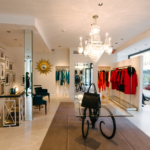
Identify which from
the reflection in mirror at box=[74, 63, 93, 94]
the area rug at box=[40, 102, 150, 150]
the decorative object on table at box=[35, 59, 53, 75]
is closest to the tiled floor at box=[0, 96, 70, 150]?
the area rug at box=[40, 102, 150, 150]

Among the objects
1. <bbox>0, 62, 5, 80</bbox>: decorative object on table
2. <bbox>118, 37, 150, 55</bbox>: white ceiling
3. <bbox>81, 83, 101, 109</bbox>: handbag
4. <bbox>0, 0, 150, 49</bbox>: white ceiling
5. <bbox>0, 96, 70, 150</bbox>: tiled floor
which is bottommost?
<bbox>0, 96, 70, 150</bbox>: tiled floor

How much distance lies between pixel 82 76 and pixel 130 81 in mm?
3079

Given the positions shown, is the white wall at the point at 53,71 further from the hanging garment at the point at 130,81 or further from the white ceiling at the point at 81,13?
the hanging garment at the point at 130,81

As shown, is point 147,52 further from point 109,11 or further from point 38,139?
point 38,139

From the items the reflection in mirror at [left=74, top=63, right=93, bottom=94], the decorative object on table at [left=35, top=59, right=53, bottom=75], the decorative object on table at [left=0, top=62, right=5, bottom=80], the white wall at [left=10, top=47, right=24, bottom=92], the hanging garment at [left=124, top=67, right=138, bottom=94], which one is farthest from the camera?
the decorative object on table at [left=35, top=59, right=53, bottom=75]

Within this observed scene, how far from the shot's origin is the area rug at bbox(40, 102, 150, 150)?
2420 millimetres

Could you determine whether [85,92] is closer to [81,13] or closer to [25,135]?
[25,135]

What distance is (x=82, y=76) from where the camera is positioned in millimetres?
7461

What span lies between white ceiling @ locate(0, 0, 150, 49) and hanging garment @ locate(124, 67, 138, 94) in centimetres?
162

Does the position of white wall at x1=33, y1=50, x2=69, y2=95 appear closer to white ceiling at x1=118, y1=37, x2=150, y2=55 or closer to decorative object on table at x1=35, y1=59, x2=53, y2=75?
decorative object on table at x1=35, y1=59, x2=53, y2=75

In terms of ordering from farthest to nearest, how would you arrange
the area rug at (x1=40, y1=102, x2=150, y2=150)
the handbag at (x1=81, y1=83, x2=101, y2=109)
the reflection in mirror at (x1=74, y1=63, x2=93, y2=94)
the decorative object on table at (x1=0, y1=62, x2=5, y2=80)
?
1. the reflection in mirror at (x1=74, y1=63, x2=93, y2=94)
2. the decorative object on table at (x1=0, y1=62, x2=5, y2=80)
3. the handbag at (x1=81, y1=83, x2=101, y2=109)
4. the area rug at (x1=40, y1=102, x2=150, y2=150)

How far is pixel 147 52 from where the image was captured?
6.37 metres

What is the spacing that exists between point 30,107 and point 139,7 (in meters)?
3.90

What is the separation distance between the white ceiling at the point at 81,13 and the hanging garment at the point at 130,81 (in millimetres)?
1621
